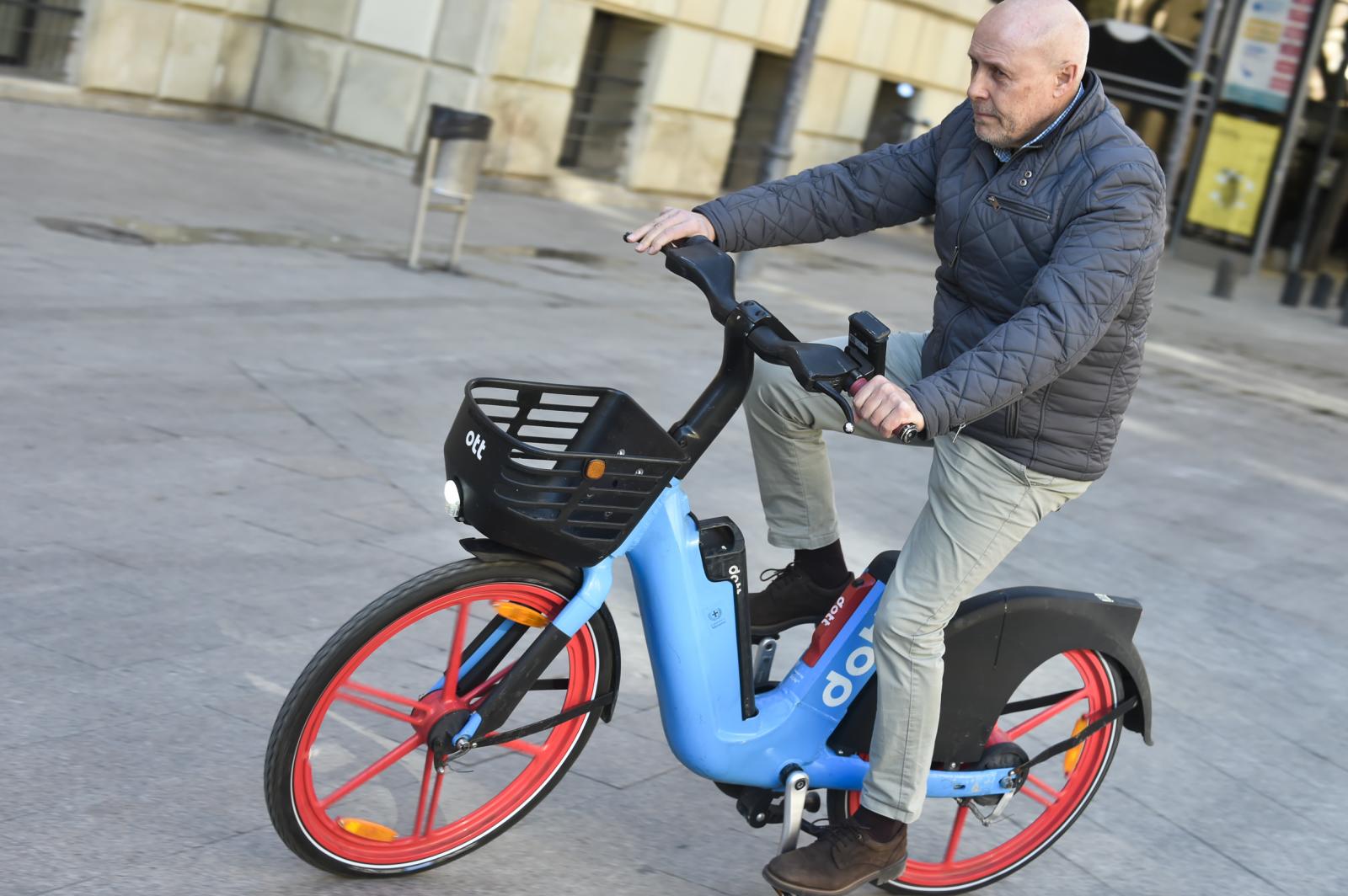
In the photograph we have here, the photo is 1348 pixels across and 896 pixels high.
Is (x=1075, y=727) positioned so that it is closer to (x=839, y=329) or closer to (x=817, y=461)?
(x=817, y=461)

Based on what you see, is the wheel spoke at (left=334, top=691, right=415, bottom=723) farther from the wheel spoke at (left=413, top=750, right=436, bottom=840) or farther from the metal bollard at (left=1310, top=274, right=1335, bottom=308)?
the metal bollard at (left=1310, top=274, right=1335, bottom=308)

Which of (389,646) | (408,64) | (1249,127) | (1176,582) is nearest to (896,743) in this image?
(389,646)

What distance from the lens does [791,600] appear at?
3.56 meters

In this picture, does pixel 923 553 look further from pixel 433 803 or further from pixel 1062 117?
pixel 433 803

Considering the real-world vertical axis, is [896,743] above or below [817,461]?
below

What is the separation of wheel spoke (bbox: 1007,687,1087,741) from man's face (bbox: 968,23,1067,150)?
1.36 meters

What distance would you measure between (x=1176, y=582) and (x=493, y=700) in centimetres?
422

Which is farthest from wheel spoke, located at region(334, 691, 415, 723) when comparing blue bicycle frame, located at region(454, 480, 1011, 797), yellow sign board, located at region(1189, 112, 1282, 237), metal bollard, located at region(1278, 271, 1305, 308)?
yellow sign board, located at region(1189, 112, 1282, 237)

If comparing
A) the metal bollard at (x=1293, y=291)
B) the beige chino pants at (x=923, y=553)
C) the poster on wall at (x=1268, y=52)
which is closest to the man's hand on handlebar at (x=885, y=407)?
the beige chino pants at (x=923, y=553)

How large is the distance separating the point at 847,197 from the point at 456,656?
1283 millimetres

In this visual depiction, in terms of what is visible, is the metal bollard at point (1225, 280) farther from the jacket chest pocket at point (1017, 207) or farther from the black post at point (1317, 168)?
the jacket chest pocket at point (1017, 207)

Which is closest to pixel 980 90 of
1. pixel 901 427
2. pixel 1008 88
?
pixel 1008 88

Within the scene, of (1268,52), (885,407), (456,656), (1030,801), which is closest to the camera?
(885,407)

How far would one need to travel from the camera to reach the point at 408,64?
50.0 ft
